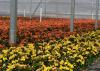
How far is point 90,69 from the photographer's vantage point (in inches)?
348

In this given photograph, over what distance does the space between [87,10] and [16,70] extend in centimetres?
3504

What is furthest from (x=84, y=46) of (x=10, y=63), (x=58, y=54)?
(x=10, y=63)

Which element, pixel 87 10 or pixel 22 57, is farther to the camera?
pixel 87 10

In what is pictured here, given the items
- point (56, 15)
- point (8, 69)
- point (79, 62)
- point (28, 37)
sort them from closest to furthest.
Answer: point (8, 69) < point (79, 62) < point (28, 37) < point (56, 15)

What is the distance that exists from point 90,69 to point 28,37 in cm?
417

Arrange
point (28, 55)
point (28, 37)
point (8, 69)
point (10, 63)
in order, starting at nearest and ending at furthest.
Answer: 1. point (8, 69)
2. point (10, 63)
3. point (28, 55)
4. point (28, 37)

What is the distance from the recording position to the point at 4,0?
135ft

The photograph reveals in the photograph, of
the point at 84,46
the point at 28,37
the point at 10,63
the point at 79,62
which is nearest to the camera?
the point at 10,63

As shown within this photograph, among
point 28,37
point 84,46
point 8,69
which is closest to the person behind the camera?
point 8,69

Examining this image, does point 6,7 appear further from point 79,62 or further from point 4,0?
point 79,62

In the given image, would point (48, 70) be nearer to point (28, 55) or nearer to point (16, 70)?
point (16, 70)

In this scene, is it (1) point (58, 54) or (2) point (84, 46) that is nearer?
(1) point (58, 54)

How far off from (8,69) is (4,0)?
115 feet

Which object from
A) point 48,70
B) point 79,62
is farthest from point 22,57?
point 79,62
